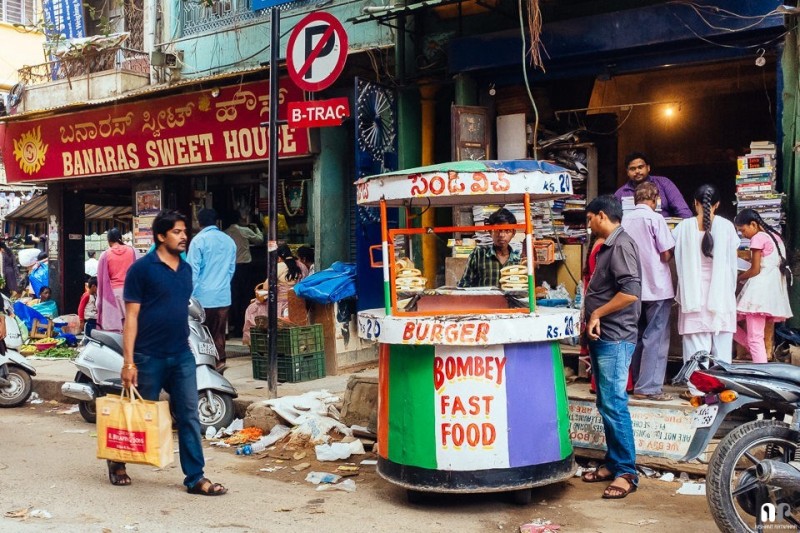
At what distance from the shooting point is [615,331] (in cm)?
574

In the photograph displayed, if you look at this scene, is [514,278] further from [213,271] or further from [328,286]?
[213,271]

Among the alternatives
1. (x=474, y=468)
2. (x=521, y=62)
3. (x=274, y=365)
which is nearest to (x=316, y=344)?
(x=274, y=365)

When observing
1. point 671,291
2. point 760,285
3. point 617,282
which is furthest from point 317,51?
point 760,285

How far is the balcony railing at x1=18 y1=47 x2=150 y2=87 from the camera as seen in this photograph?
1366 cm

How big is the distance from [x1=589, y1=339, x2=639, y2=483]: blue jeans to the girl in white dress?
4.42 ft

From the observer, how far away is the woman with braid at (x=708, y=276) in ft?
22.3

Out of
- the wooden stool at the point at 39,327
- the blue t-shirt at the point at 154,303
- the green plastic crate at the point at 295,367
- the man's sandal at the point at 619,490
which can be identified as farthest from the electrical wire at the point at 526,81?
the wooden stool at the point at 39,327

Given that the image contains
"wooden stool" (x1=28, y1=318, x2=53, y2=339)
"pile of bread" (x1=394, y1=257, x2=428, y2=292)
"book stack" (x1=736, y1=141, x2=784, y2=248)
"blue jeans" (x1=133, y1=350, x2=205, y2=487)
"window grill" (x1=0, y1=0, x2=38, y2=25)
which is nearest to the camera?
"blue jeans" (x1=133, y1=350, x2=205, y2=487)

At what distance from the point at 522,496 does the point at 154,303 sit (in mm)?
2809

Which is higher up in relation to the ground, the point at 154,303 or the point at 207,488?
the point at 154,303

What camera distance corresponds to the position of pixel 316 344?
32.7 feet

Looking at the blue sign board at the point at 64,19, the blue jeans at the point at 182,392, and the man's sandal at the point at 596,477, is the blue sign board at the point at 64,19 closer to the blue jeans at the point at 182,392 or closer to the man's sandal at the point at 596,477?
the blue jeans at the point at 182,392

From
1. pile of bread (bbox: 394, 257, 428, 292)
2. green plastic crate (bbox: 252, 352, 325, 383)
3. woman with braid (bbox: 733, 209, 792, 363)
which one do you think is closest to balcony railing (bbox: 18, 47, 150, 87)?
green plastic crate (bbox: 252, 352, 325, 383)

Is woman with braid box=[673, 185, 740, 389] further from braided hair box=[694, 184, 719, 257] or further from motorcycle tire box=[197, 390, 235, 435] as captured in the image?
motorcycle tire box=[197, 390, 235, 435]
